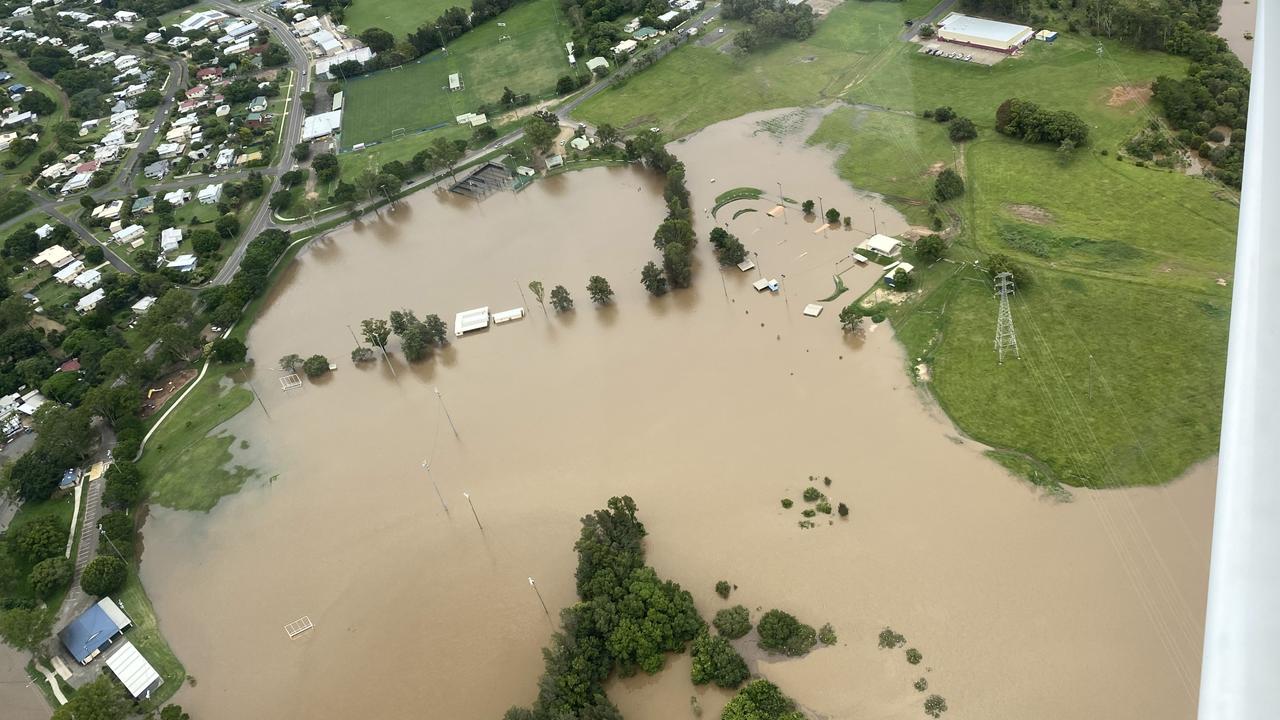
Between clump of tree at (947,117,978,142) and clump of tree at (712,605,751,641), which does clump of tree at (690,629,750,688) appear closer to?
clump of tree at (712,605,751,641)

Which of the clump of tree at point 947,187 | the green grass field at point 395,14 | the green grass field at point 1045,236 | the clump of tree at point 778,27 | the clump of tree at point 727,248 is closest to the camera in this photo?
the green grass field at point 1045,236

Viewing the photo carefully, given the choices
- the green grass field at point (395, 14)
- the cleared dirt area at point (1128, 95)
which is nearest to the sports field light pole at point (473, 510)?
the cleared dirt area at point (1128, 95)

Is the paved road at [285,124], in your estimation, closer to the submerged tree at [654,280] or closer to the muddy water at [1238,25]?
the submerged tree at [654,280]

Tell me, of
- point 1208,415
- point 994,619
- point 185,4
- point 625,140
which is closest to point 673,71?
point 625,140

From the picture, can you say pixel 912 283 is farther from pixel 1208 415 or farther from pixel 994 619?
pixel 994 619

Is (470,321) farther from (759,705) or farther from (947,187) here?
(947,187)

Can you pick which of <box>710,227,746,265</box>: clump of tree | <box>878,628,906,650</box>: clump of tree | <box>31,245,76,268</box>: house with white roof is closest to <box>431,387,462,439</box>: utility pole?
<box>710,227,746,265</box>: clump of tree

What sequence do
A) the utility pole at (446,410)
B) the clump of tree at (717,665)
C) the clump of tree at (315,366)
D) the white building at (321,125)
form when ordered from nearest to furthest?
the clump of tree at (717,665) → the utility pole at (446,410) → the clump of tree at (315,366) → the white building at (321,125)

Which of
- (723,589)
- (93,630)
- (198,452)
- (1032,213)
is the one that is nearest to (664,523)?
(723,589)
